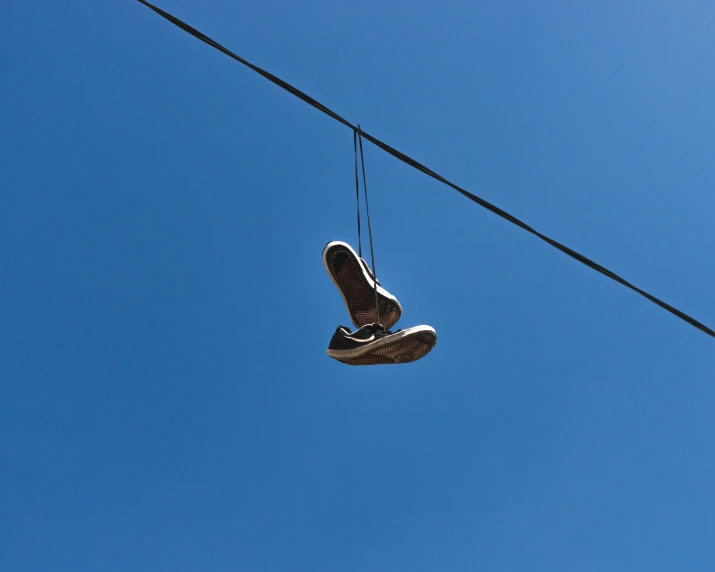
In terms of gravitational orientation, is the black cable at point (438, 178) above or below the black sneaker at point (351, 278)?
below

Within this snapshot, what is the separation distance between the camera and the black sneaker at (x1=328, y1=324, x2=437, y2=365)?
151 inches

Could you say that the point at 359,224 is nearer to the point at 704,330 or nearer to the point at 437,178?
the point at 437,178

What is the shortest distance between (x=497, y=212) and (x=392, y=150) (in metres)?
0.54

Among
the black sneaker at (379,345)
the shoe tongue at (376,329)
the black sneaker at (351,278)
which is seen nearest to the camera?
the black sneaker at (379,345)

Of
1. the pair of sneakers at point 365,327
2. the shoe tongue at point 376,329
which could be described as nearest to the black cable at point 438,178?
the pair of sneakers at point 365,327

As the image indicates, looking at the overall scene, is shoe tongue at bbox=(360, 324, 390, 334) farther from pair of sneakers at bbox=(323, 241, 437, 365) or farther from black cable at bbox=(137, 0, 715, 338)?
black cable at bbox=(137, 0, 715, 338)

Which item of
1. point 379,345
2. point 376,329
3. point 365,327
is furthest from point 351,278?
point 379,345

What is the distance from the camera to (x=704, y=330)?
2939 millimetres

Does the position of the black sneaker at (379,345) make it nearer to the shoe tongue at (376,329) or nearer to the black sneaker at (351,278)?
the shoe tongue at (376,329)

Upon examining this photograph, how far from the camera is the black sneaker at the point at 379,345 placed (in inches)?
151

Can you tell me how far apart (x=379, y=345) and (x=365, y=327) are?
52 cm

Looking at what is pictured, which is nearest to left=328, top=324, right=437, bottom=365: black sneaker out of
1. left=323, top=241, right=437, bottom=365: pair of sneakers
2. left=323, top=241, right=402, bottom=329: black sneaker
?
left=323, top=241, right=437, bottom=365: pair of sneakers

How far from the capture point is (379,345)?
154 inches

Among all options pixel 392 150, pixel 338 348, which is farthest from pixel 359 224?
pixel 338 348
